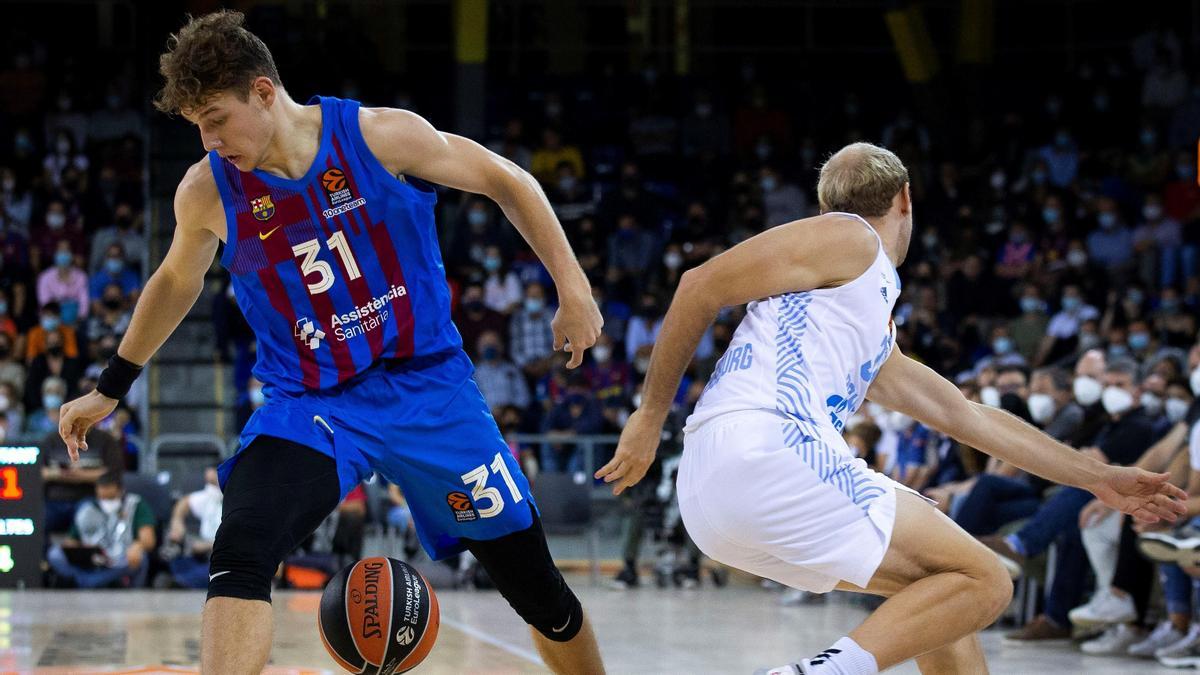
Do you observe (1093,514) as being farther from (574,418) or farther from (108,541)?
(108,541)

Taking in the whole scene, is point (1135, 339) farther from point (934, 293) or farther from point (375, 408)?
point (375, 408)

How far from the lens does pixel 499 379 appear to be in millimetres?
15875

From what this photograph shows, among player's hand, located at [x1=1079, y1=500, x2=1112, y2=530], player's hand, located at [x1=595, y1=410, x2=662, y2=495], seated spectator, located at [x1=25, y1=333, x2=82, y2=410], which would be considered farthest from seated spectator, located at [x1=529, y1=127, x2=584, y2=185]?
player's hand, located at [x1=595, y1=410, x2=662, y2=495]

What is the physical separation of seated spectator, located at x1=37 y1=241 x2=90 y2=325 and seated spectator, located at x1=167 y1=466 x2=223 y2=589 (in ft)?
15.5

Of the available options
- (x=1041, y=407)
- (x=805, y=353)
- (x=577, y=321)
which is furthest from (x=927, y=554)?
(x=1041, y=407)

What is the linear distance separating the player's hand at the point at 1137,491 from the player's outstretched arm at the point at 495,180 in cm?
150

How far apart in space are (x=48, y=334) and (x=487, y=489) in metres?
12.6

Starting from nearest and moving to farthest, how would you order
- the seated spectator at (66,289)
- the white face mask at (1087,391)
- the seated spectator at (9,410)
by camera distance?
1. the white face mask at (1087,391)
2. the seated spectator at (9,410)
3. the seated spectator at (66,289)

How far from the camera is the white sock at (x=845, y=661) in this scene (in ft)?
12.6

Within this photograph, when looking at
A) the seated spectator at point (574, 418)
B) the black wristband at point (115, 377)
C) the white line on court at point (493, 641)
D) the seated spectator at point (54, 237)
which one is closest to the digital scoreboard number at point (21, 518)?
the white line on court at point (493, 641)

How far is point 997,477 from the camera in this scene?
10.2 metres

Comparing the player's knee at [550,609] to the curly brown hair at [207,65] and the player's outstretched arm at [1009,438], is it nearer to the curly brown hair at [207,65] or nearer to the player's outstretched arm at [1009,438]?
the player's outstretched arm at [1009,438]

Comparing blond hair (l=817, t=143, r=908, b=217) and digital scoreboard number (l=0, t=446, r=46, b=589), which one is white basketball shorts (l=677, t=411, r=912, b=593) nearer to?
blond hair (l=817, t=143, r=908, b=217)

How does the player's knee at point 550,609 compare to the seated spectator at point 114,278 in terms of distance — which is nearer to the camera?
the player's knee at point 550,609
